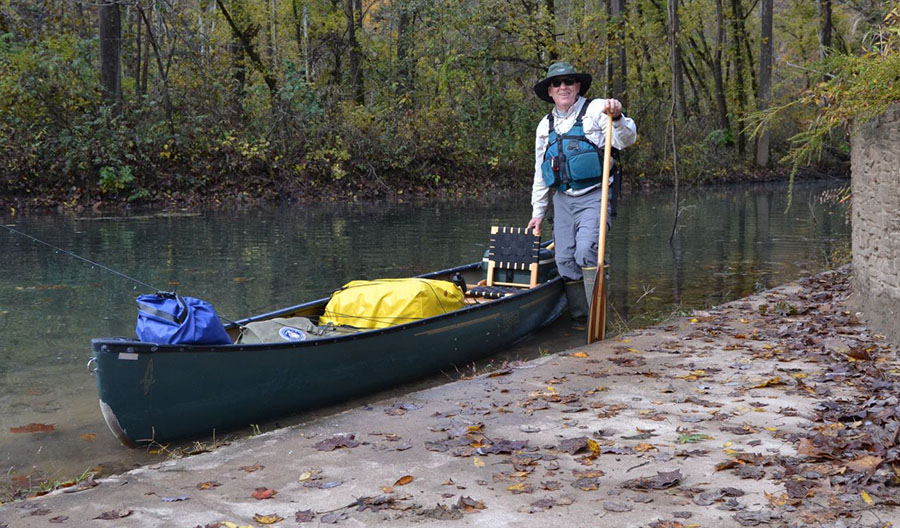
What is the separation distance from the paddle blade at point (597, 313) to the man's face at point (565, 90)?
5.10ft

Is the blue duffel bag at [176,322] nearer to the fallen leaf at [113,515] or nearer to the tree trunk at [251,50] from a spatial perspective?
the fallen leaf at [113,515]

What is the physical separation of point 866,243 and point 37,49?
2038 cm

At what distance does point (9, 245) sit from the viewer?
1573 centimetres

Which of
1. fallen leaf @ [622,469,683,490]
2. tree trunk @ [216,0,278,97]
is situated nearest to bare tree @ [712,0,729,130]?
tree trunk @ [216,0,278,97]

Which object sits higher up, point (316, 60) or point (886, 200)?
point (316, 60)

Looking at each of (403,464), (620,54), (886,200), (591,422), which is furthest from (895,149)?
(620,54)

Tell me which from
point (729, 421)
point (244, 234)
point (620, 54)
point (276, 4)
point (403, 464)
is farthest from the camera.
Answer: point (276, 4)

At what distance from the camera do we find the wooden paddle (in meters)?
8.23

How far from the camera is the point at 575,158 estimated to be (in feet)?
27.8

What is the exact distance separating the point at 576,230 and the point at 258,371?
3.96m

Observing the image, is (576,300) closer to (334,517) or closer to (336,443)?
(336,443)

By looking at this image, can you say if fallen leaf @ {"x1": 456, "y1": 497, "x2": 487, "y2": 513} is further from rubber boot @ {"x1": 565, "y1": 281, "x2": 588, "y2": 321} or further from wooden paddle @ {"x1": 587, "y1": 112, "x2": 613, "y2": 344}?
rubber boot @ {"x1": 565, "y1": 281, "x2": 588, "y2": 321}

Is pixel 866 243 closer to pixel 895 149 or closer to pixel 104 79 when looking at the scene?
pixel 895 149

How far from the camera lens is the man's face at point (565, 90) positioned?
843cm
